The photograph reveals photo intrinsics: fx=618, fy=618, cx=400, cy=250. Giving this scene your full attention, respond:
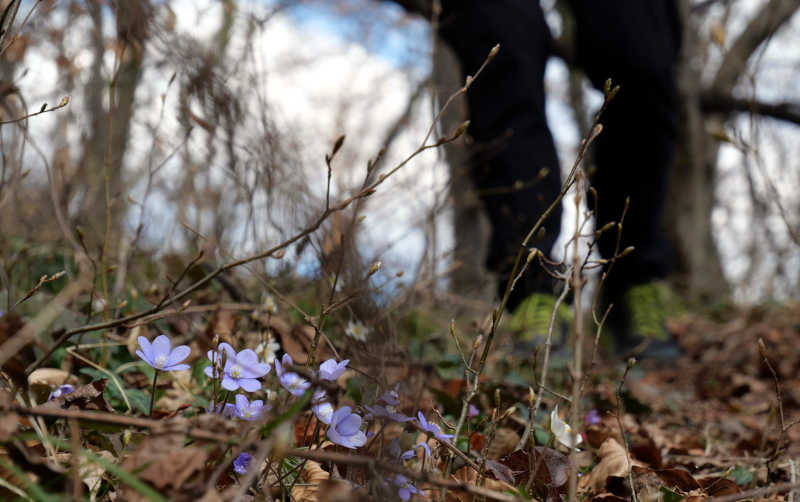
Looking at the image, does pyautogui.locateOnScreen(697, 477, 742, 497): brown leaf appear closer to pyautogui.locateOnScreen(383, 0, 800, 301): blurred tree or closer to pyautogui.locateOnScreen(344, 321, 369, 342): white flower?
pyautogui.locateOnScreen(344, 321, 369, 342): white flower

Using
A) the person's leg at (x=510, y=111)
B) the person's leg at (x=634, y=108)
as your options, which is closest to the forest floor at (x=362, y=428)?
the person's leg at (x=510, y=111)

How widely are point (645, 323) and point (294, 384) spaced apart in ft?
9.78

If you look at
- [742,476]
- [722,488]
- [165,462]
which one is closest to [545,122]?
[742,476]

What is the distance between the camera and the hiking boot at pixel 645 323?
10.9ft

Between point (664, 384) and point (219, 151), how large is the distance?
244 centimetres

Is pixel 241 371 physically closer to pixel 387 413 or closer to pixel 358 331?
pixel 387 413

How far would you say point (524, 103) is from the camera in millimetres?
2443

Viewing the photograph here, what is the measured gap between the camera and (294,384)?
729mm

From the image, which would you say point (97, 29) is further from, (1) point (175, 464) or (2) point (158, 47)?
(1) point (175, 464)

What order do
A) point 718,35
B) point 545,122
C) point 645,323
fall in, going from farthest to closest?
point 645,323, point 545,122, point 718,35

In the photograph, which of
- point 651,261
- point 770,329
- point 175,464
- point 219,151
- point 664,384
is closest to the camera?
point 175,464

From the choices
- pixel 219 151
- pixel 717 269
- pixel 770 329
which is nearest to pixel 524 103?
pixel 219 151

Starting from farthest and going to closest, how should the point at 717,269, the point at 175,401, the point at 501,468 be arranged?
the point at 717,269, the point at 175,401, the point at 501,468

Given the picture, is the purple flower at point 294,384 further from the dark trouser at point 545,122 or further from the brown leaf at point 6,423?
the dark trouser at point 545,122
